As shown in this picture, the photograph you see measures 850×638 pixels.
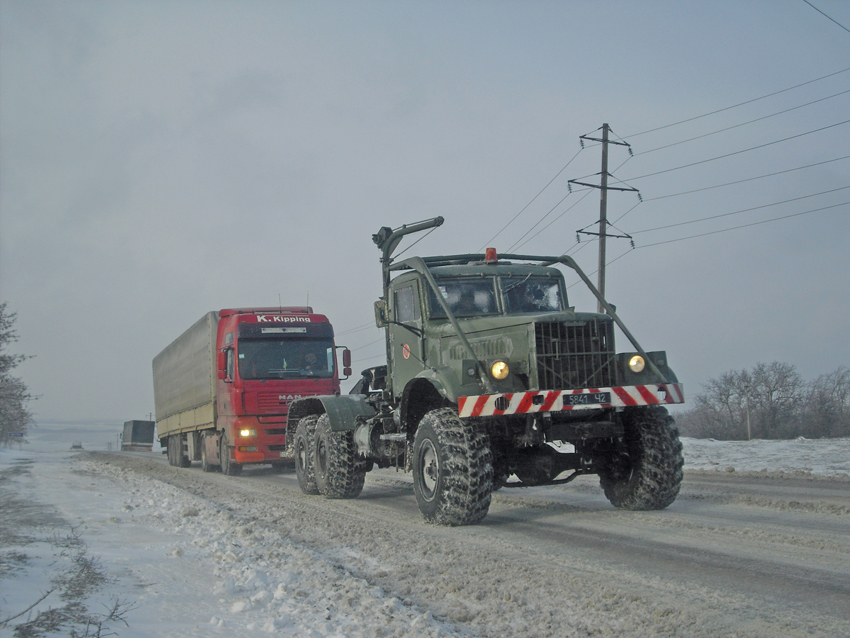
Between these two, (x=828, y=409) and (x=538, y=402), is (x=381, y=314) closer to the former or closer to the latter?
(x=538, y=402)

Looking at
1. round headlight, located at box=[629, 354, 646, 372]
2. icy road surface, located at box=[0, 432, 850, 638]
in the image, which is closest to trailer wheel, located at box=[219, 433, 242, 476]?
icy road surface, located at box=[0, 432, 850, 638]

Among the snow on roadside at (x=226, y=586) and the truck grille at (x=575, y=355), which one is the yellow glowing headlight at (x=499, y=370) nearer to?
the truck grille at (x=575, y=355)

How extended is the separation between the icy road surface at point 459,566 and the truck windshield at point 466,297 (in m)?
2.35

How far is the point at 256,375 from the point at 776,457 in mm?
Answer: 11250

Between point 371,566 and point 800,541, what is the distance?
136 inches

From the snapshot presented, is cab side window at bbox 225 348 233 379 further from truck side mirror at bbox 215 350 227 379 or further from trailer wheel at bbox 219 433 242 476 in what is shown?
trailer wheel at bbox 219 433 242 476

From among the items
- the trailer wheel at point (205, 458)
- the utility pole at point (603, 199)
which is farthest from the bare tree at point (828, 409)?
the trailer wheel at point (205, 458)

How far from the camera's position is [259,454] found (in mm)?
16375

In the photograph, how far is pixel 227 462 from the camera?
17.4m

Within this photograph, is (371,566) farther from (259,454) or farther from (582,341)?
(259,454)

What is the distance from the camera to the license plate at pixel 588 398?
7152mm

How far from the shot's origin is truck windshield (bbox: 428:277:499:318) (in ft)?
28.5

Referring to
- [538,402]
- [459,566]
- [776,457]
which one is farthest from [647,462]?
[776,457]

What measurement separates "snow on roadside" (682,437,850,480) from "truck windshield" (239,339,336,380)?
8271 millimetres
